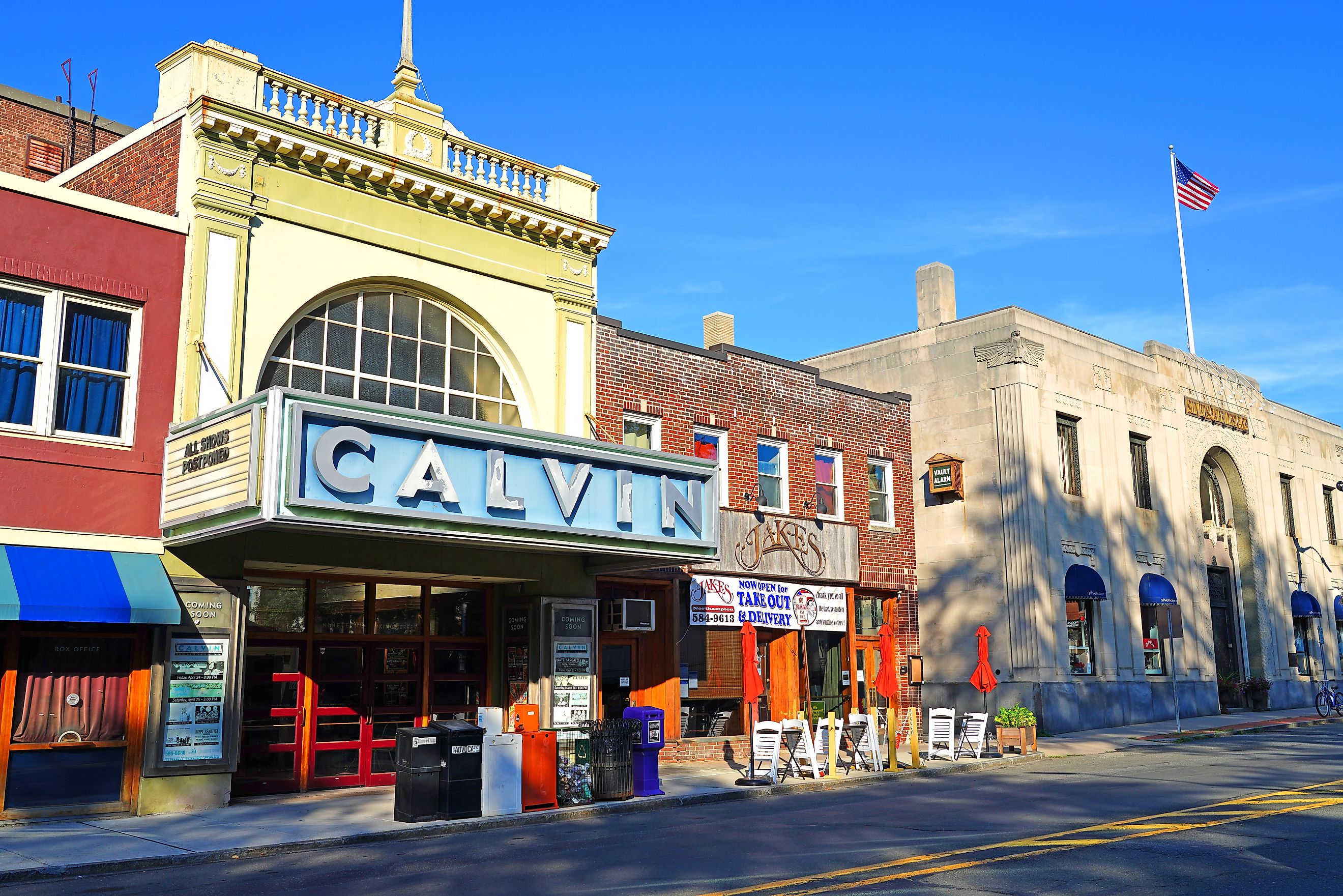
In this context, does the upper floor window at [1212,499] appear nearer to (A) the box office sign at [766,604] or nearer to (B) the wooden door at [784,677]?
(A) the box office sign at [766,604]

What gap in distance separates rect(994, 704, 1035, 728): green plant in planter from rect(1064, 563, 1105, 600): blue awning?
688 cm

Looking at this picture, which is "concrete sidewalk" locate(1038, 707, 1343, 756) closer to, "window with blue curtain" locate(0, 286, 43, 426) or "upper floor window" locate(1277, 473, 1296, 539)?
"upper floor window" locate(1277, 473, 1296, 539)

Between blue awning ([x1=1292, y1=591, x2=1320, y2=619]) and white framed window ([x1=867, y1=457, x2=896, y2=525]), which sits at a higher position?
white framed window ([x1=867, y1=457, x2=896, y2=525])

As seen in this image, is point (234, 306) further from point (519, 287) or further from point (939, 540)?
point (939, 540)

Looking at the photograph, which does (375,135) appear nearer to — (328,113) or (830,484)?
(328,113)

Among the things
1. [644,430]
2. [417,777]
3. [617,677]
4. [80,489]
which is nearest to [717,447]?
[644,430]

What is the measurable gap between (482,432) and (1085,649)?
66.0 feet

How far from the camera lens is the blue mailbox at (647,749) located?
16.9m

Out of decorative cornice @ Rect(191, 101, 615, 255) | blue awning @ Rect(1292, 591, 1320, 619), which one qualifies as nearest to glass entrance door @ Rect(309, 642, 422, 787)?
decorative cornice @ Rect(191, 101, 615, 255)

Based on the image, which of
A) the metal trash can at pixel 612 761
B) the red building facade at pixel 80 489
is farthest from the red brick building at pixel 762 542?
the red building facade at pixel 80 489

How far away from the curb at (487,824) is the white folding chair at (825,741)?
72cm

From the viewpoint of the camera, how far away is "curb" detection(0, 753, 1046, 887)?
11273 mm

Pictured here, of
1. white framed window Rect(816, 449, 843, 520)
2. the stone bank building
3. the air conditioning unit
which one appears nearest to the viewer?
the air conditioning unit

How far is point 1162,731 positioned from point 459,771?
19.5 meters
